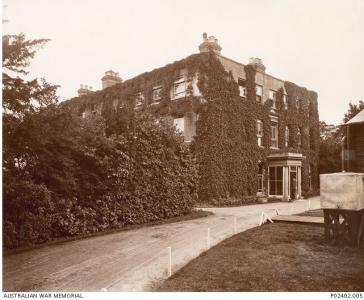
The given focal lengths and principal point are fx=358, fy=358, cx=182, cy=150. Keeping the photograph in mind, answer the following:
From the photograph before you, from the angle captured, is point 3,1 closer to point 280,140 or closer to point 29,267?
point 29,267

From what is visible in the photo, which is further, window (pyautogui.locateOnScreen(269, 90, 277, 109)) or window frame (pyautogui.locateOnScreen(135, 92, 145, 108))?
window (pyautogui.locateOnScreen(269, 90, 277, 109))

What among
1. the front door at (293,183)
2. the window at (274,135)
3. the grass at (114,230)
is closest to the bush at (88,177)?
the grass at (114,230)

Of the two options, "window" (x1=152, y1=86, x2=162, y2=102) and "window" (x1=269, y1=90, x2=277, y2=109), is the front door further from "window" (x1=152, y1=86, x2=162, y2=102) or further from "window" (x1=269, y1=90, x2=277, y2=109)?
"window" (x1=152, y1=86, x2=162, y2=102)

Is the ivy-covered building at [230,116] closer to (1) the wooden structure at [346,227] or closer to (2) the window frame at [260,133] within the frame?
(2) the window frame at [260,133]

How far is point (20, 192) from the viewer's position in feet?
33.2

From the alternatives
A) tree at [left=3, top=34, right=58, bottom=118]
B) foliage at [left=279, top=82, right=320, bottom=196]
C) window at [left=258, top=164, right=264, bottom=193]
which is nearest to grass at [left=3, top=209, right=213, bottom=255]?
tree at [left=3, top=34, right=58, bottom=118]

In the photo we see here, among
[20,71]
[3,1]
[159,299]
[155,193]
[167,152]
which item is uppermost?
[3,1]

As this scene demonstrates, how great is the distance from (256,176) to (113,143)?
1509 cm

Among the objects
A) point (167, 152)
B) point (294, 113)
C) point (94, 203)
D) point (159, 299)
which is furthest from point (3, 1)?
point (294, 113)

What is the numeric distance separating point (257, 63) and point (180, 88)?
6821mm

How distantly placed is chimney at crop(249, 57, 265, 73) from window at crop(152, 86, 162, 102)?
711 centimetres

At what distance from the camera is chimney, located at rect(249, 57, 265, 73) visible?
87.1 ft

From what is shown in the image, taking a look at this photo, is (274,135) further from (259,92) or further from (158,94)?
(158,94)

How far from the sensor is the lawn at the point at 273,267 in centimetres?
702
